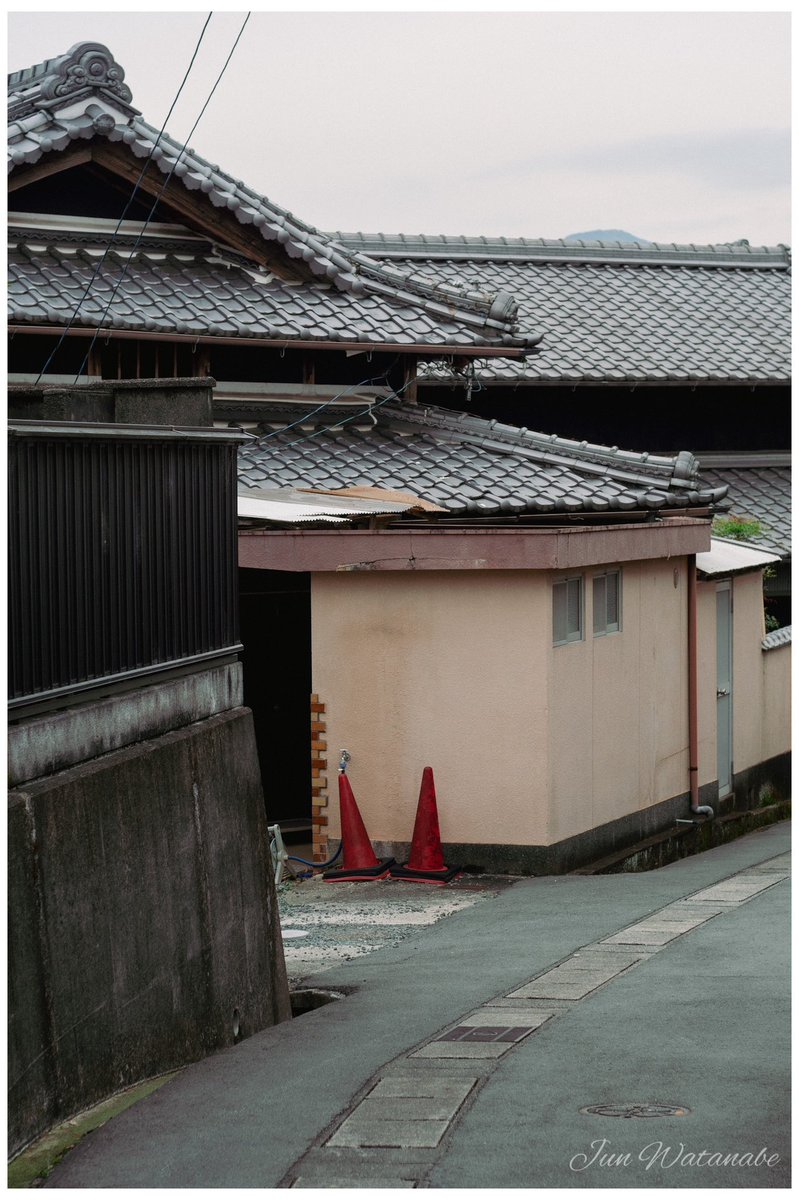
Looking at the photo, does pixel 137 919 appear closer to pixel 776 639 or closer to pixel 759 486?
pixel 776 639

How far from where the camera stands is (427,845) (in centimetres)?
1347

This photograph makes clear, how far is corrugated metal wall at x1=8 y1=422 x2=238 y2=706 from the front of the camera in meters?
7.00

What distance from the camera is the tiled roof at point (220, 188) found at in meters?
15.7

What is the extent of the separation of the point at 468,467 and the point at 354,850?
15.4 ft

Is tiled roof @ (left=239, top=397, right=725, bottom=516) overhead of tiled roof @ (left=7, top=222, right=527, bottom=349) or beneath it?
beneath

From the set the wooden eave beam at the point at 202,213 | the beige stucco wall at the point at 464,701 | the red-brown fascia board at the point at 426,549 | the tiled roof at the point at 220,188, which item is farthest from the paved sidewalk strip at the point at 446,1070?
the wooden eave beam at the point at 202,213

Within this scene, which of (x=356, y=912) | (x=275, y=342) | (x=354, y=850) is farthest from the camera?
(x=275, y=342)

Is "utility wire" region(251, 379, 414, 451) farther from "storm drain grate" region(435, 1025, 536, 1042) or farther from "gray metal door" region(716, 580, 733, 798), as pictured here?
"storm drain grate" region(435, 1025, 536, 1042)

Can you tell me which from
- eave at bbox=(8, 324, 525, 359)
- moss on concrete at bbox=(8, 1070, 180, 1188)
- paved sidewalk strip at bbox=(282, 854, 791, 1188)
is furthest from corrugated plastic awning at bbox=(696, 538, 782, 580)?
moss on concrete at bbox=(8, 1070, 180, 1188)

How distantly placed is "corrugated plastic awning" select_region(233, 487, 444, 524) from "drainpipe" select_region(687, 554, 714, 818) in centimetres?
395

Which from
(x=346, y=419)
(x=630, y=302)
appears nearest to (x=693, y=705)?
(x=346, y=419)

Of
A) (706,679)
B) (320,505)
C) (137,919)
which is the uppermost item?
(320,505)

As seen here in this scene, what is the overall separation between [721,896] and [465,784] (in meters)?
2.44

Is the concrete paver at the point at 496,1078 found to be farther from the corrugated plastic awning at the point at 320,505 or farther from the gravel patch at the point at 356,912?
the corrugated plastic awning at the point at 320,505
